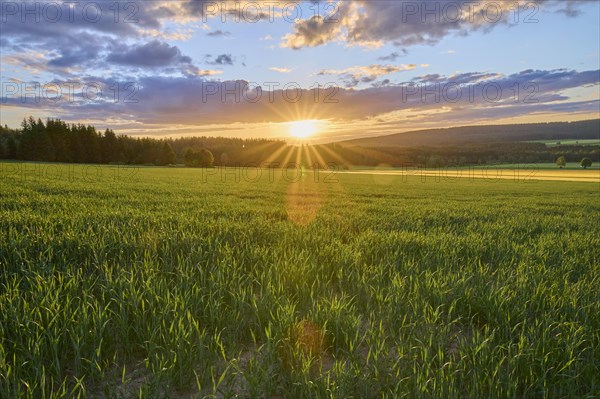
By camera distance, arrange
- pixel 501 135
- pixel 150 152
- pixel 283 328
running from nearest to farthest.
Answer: pixel 283 328
pixel 150 152
pixel 501 135

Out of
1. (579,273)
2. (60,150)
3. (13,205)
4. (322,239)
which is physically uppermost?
(60,150)

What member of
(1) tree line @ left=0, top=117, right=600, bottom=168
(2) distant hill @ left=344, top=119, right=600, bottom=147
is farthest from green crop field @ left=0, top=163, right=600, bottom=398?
(2) distant hill @ left=344, top=119, right=600, bottom=147

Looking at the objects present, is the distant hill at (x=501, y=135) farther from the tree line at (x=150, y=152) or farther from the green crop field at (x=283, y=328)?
the green crop field at (x=283, y=328)

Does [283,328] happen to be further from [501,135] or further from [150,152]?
[501,135]

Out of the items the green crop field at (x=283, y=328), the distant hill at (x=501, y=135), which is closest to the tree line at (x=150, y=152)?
the distant hill at (x=501, y=135)

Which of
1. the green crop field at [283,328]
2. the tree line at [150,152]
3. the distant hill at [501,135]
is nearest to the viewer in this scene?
the green crop field at [283,328]

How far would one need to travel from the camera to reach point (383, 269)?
4.96 meters

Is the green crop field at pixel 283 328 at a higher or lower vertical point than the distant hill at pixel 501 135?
lower

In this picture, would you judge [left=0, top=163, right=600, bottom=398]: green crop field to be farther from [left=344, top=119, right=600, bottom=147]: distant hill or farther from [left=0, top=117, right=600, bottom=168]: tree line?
[left=344, top=119, right=600, bottom=147]: distant hill

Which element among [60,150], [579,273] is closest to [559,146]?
[579,273]

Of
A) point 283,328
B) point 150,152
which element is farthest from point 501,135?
point 283,328

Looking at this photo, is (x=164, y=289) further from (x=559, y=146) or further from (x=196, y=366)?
(x=559, y=146)

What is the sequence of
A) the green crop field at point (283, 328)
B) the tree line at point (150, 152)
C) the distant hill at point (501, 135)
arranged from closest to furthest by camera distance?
1. the green crop field at point (283, 328)
2. the tree line at point (150, 152)
3. the distant hill at point (501, 135)

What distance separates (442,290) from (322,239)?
108 inches
